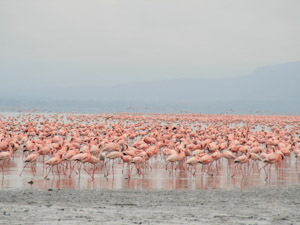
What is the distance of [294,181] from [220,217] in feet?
21.6

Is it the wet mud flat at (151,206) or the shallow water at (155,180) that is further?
the shallow water at (155,180)

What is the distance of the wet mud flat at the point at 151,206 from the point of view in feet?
36.6

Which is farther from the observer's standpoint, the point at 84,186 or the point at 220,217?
the point at 84,186

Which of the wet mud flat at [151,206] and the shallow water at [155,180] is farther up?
the shallow water at [155,180]

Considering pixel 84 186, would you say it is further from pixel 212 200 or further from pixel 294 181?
pixel 294 181

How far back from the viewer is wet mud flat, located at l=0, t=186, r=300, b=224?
11.2 m

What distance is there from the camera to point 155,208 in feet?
40.7

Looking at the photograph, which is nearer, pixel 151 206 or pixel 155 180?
pixel 151 206

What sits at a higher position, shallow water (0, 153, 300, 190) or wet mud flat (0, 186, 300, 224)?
shallow water (0, 153, 300, 190)

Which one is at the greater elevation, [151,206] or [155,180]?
[155,180]

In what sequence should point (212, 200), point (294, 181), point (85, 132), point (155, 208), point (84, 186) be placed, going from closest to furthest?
1. point (155, 208)
2. point (212, 200)
3. point (84, 186)
4. point (294, 181)
5. point (85, 132)

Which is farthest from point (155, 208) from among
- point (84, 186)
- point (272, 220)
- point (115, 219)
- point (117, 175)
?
point (117, 175)

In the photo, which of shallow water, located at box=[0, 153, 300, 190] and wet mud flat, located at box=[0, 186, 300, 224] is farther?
shallow water, located at box=[0, 153, 300, 190]

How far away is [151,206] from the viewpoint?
1262 centimetres
